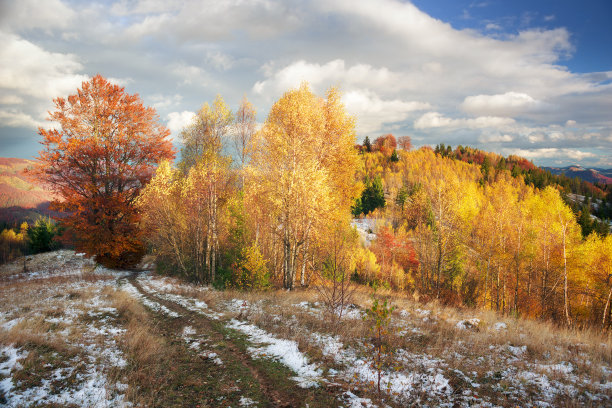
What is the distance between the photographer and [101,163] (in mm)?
22172

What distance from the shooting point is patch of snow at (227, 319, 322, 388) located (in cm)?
668

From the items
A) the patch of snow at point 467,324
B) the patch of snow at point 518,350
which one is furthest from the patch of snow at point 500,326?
the patch of snow at point 518,350

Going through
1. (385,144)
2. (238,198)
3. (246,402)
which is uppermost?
(385,144)

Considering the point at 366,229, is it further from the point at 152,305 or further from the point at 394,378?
the point at 394,378

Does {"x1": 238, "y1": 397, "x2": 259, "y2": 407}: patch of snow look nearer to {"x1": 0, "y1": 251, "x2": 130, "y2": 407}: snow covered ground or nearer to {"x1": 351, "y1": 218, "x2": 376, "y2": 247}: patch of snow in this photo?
{"x1": 0, "y1": 251, "x2": 130, "y2": 407}: snow covered ground

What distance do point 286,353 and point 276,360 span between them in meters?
0.41

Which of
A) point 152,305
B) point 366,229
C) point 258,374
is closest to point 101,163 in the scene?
point 152,305

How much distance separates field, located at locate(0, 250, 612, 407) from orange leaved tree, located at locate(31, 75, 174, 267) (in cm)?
1076

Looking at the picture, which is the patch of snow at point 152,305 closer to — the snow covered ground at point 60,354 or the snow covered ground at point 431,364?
the snow covered ground at point 60,354

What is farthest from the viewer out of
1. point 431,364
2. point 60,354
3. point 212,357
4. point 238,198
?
A: point 238,198

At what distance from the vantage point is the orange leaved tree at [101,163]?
20.8m

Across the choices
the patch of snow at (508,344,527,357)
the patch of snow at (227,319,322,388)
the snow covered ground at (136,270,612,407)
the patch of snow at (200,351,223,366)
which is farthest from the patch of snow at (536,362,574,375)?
the patch of snow at (200,351,223,366)

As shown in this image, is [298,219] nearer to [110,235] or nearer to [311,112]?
[311,112]

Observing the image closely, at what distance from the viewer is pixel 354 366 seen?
286 inches
